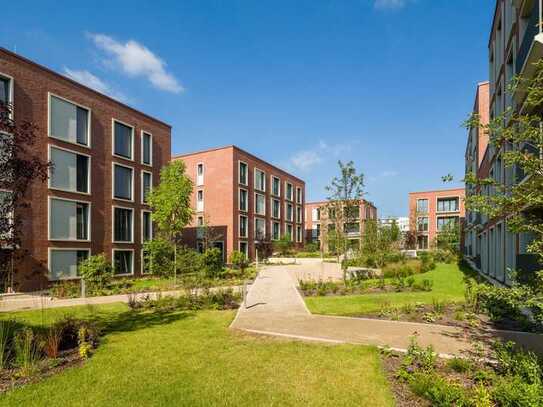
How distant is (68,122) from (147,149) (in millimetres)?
7160

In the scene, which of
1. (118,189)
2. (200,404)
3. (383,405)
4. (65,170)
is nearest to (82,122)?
(65,170)

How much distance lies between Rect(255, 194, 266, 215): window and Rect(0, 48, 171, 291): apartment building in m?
17.1

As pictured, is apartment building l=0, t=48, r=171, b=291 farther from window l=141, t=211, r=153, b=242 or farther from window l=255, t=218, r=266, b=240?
window l=255, t=218, r=266, b=240

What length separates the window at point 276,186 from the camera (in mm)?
49438

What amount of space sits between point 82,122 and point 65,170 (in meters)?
3.70

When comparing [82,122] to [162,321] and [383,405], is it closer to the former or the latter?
[162,321]

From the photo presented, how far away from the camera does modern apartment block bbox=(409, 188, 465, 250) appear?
64062 mm

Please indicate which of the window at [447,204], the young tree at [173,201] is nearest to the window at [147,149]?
the young tree at [173,201]

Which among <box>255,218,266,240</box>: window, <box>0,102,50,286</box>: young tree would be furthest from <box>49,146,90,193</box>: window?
<box>255,218,266,240</box>: window

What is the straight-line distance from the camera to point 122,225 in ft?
85.3

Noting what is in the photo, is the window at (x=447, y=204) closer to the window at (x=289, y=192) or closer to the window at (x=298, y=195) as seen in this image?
the window at (x=298, y=195)

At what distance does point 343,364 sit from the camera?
6.33 m

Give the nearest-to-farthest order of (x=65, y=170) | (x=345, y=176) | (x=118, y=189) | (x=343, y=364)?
1. (x=343, y=364)
2. (x=345, y=176)
3. (x=65, y=170)
4. (x=118, y=189)

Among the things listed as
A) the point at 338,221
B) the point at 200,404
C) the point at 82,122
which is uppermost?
the point at 82,122
